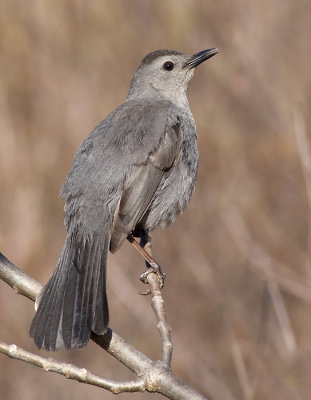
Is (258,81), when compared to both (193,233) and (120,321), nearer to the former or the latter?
(193,233)

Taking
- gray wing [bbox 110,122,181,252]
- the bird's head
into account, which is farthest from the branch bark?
the bird's head

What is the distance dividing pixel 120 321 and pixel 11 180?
2537 millimetres

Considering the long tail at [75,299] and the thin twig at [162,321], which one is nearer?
the thin twig at [162,321]

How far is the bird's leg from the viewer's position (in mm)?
4863

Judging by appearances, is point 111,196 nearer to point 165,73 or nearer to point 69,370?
point 165,73

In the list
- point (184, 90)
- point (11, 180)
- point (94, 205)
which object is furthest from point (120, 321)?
point (94, 205)

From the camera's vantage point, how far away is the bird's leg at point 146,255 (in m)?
4.86

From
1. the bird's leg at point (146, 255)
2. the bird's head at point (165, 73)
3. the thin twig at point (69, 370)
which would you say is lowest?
the thin twig at point (69, 370)

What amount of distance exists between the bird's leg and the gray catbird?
0.08m

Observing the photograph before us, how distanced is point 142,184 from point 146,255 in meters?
0.51

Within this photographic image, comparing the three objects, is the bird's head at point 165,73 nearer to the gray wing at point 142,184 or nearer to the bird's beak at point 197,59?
the bird's beak at point 197,59

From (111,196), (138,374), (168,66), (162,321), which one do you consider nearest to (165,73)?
(168,66)

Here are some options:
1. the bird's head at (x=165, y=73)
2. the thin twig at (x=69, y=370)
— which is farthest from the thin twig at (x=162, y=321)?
the bird's head at (x=165, y=73)

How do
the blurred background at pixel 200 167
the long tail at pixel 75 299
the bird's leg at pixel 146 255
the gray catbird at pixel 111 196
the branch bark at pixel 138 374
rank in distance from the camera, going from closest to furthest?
the branch bark at pixel 138 374, the long tail at pixel 75 299, the gray catbird at pixel 111 196, the bird's leg at pixel 146 255, the blurred background at pixel 200 167
